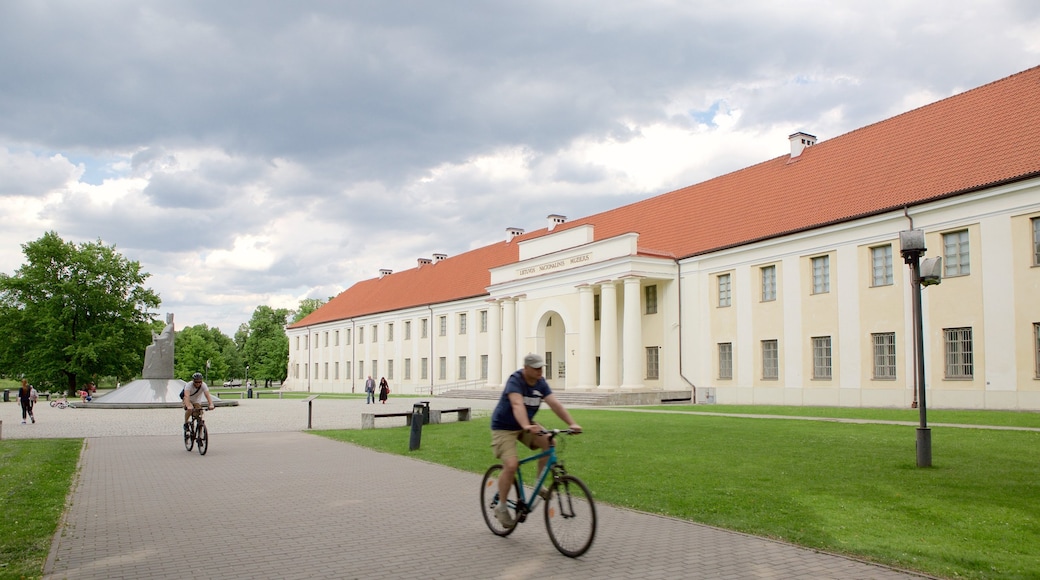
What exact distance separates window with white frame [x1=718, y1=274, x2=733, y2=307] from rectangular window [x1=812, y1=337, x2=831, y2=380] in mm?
4986

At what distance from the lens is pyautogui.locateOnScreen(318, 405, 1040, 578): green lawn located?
23.8ft

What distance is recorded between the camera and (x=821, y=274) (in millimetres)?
31391

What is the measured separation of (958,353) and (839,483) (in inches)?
726

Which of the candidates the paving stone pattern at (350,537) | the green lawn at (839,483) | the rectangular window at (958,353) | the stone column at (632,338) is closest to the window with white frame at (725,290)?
the stone column at (632,338)

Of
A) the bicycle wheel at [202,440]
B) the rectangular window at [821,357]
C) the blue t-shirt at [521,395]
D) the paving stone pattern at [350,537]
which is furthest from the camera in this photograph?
the rectangular window at [821,357]

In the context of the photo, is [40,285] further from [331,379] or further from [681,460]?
[681,460]

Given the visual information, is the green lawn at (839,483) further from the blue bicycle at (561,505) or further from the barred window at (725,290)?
the barred window at (725,290)

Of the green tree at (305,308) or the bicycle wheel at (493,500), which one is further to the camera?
the green tree at (305,308)

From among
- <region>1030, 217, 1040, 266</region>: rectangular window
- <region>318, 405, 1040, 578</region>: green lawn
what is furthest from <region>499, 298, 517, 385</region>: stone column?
<region>1030, 217, 1040, 266</region>: rectangular window

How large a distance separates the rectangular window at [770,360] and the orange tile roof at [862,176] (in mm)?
4589

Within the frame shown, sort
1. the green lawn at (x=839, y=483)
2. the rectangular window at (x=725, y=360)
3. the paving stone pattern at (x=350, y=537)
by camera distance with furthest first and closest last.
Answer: the rectangular window at (x=725, y=360)
the green lawn at (x=839, y=483)
the paving stone pattern at (x=350, y=537)

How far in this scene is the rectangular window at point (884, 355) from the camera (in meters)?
28.4

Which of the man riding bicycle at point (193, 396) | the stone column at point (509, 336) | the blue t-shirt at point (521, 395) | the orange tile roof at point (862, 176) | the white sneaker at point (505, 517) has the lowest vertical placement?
the white sneaker at point (505, 517)

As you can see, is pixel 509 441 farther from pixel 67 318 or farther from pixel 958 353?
pixel 67 318
